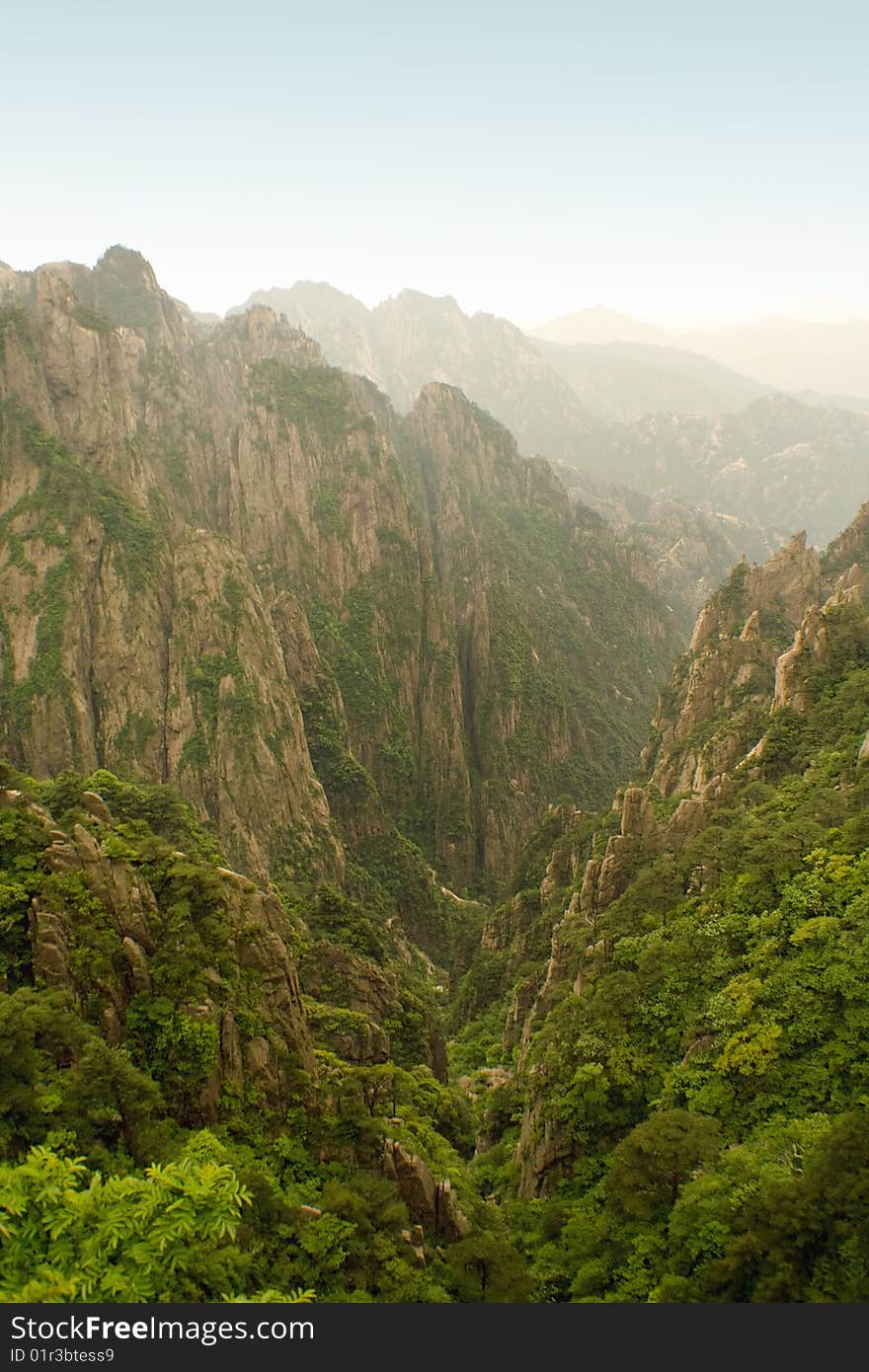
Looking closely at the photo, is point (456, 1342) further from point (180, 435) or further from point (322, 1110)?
point (180, 435)

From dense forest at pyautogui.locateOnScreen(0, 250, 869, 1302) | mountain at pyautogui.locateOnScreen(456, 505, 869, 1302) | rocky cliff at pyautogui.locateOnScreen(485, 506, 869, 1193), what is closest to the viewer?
mountain at pyautogui.locateOnScreen(456, 505, 869, 1302)

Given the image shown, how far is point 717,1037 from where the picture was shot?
21172 mm

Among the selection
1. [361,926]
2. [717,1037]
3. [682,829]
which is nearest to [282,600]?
[361,926]

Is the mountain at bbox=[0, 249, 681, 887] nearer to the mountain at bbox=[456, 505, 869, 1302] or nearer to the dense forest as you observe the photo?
the dense forest

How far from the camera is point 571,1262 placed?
58.5 ft

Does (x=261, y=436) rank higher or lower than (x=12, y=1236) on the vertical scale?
higher

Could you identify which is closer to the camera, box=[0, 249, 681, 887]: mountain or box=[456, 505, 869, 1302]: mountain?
A: box=[456, 505, 869, 1302]: mountain

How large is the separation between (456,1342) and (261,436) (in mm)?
113232

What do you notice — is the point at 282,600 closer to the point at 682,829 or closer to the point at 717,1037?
the point at 682,829

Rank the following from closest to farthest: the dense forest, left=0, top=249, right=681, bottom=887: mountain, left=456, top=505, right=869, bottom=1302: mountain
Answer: left=456, top=505, right=869, bottom=1302: mountain → the dense forest → left=0, top=249, right=681, bottom=887: mountain

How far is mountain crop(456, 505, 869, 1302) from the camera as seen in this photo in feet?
45.6

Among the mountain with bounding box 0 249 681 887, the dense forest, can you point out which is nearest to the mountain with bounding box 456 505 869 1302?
the dense forest

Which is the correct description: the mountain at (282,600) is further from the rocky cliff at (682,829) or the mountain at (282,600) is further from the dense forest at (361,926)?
the rocky cliff at (682,829)

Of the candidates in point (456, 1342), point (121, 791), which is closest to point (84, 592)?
point (121, 791)
